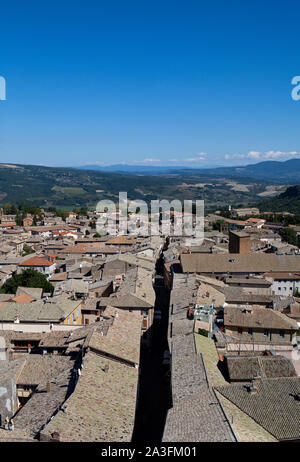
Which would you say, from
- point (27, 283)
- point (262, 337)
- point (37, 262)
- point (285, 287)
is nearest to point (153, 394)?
point (262, 337)

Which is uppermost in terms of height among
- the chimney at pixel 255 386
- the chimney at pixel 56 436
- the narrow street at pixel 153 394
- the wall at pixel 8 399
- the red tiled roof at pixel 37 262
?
the chimney at pixel 56 436

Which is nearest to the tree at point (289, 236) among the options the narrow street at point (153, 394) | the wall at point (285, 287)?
the wall at point (285, 287)

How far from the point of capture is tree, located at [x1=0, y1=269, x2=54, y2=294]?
1467 inches

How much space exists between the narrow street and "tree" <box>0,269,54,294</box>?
40.8ft

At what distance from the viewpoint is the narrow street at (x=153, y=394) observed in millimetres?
17641

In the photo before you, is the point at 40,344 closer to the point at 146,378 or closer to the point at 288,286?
the point at 146,378

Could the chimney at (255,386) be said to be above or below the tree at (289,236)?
below

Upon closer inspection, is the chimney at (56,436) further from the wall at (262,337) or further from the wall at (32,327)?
the wall at (262,337)

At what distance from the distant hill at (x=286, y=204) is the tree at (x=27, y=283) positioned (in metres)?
107

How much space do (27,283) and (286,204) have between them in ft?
394

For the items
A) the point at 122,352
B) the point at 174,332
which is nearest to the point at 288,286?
the point at 174,332

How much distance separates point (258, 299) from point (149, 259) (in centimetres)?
1784

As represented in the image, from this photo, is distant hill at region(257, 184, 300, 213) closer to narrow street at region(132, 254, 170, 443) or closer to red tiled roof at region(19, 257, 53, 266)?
red tiled roof at region(19, 257, 53, 266)

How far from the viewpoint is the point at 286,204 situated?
141 m
